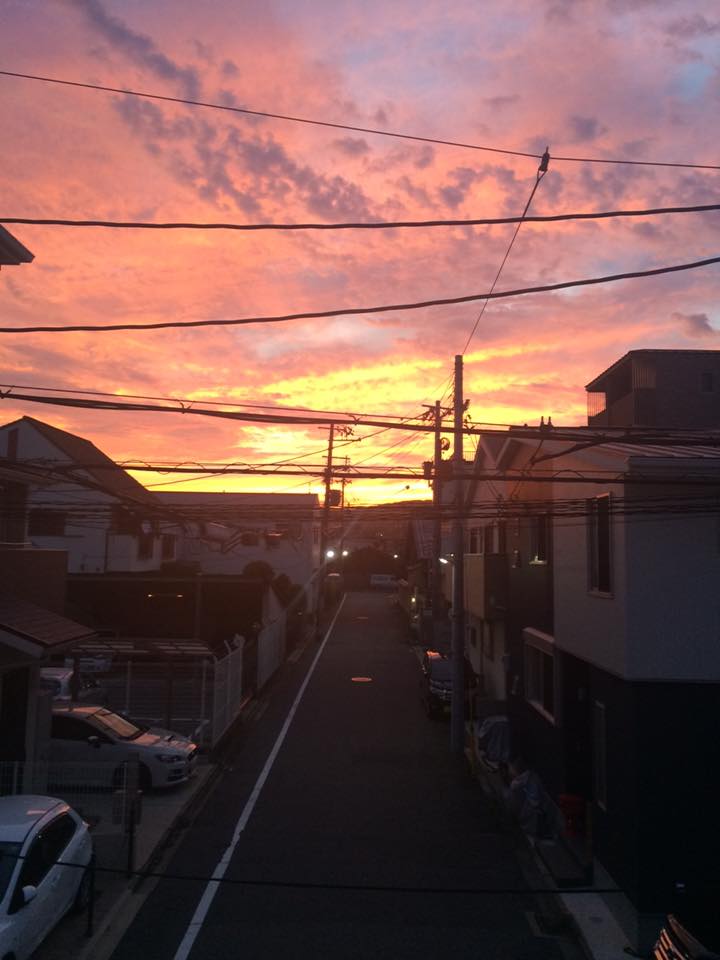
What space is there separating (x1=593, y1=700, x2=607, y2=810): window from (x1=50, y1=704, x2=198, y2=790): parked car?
806 cm

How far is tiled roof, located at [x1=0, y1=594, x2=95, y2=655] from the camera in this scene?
12789mm

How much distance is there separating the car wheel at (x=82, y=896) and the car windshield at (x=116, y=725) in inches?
252

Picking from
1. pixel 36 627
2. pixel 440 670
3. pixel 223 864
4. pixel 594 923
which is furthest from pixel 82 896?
pixel 440 670

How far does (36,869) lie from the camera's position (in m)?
8.59

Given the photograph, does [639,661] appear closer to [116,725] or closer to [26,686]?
[26,686]

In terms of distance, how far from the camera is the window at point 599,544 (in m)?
12.0

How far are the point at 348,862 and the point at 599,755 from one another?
4.16m

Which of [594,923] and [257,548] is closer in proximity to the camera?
[594,923]

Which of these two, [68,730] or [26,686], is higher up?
[26,686]

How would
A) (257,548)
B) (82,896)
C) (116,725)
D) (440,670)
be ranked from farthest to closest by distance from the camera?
(257,548) < (440,670) < (116,725) < (82,896)

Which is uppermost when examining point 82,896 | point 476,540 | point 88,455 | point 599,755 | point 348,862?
point 88,455

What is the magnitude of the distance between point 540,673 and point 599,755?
4119mm

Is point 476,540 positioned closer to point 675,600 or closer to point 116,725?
point 116,725

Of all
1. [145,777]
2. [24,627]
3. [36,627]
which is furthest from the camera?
[145,777]
